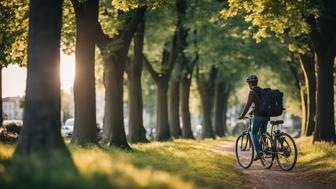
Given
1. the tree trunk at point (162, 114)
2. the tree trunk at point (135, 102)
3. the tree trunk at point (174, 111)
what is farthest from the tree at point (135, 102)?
the tree trunk at point (174, 111)

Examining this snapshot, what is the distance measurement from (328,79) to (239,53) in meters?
15.3

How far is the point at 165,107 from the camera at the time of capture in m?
30.9

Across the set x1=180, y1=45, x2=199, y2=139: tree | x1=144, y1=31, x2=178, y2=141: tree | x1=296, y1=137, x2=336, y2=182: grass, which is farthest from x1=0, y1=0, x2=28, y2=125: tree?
x1=180, y1=45, x2=199, y2=139: tree

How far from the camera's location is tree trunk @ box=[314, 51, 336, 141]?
66.8 feet

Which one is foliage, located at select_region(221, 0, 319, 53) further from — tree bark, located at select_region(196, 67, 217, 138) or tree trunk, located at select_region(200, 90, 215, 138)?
tree bark, located at select_region(196, 67, 217, 138)

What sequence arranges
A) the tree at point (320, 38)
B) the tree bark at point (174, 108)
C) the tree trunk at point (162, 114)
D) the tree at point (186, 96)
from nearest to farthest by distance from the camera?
the tree at point (320, 38) → the tree trunk at point (162, 114) → the tree bark at point (174, 108) → the tree at point (186, 96)

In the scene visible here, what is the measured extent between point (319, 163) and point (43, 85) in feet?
27.2

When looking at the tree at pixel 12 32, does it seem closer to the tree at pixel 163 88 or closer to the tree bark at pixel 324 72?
the tree bark at pixel 324 72

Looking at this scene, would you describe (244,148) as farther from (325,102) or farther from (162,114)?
(162,114)

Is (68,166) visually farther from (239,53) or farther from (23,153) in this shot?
(239,53)

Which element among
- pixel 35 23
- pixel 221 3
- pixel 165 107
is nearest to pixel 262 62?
pixel 165 107

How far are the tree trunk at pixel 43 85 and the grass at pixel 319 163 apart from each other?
5929 mm

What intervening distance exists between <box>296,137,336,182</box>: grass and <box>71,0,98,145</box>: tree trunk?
238 inches

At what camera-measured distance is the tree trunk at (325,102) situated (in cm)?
2038
